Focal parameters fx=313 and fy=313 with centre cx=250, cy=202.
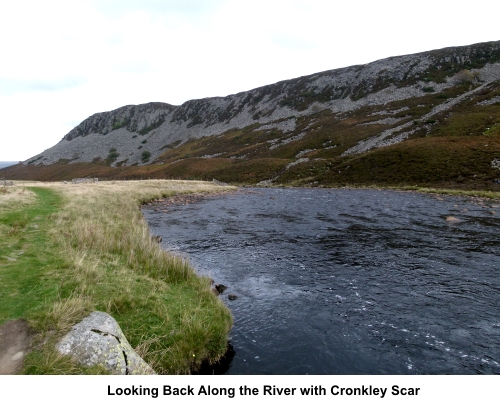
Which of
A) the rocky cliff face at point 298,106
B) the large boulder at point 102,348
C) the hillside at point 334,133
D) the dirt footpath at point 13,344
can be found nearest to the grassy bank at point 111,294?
the dirt footpath at point 13,344

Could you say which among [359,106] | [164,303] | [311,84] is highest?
[311,84]

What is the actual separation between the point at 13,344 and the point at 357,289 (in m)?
11.7

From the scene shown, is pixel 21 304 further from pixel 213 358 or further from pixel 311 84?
pixel 311 84

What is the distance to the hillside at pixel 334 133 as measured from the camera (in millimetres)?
57781

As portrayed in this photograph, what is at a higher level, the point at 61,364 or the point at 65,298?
the point at 65,298

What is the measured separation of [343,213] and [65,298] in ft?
87.8

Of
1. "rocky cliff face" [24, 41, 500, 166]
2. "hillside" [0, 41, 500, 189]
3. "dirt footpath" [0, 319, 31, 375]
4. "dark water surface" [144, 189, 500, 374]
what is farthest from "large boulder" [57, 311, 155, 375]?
"rocky cliff face" [24, 41, 500, 166]

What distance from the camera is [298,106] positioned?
→ 5399 inches

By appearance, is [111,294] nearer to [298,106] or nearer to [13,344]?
[13,344]

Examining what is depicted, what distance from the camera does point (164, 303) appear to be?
1009 cm

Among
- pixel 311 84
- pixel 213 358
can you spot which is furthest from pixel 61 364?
pixel 311 84

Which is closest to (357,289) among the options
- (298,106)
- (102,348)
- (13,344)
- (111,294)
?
(111,294)

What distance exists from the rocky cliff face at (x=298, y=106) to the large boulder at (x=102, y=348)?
75.3m

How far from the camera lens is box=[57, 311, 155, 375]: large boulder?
21.8 ft
